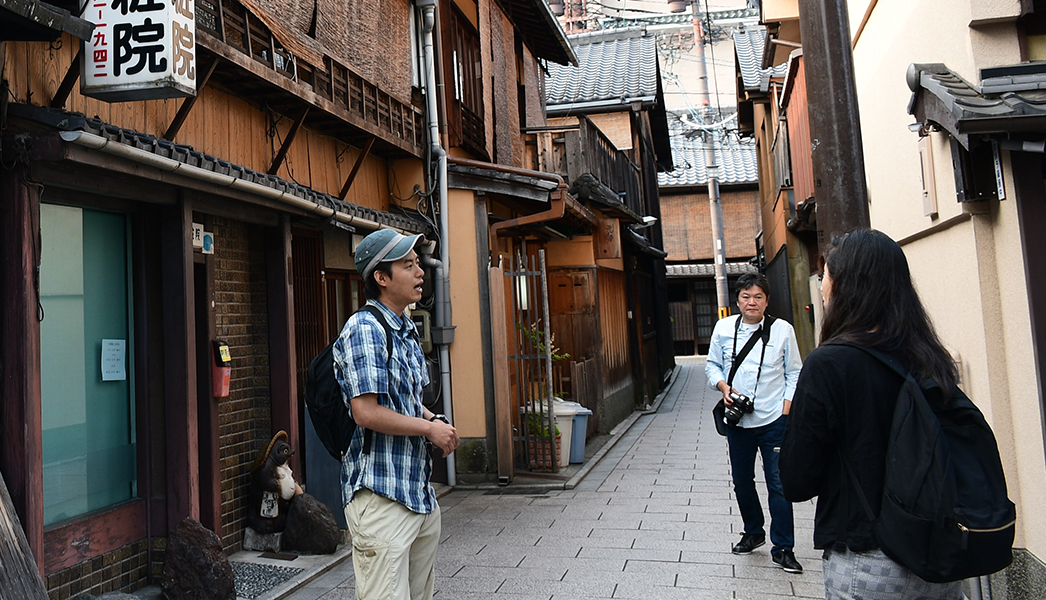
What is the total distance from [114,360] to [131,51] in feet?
7.47

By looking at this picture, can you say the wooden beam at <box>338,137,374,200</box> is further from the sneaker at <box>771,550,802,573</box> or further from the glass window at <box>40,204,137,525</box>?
the sneaker at <box>771,550,802,573</box>

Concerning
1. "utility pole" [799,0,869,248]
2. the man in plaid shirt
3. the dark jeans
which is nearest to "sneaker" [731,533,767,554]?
the dark jeans

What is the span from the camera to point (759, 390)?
Result: 235 inches

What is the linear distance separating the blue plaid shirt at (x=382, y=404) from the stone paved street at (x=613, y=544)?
2.72 metres

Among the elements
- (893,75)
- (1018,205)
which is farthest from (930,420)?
(893,75)

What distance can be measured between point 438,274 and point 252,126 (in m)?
3.42

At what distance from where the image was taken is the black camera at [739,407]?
5898mm

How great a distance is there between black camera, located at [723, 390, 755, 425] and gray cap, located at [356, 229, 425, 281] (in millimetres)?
3430

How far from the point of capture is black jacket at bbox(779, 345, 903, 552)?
249cm

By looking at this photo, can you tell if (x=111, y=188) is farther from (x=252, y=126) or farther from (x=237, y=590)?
(x=237, y=590)

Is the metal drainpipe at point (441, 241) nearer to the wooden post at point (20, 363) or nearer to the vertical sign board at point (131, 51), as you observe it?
the vertical sign board at point (131, 51)

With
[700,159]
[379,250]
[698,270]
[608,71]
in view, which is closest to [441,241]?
[379,250]

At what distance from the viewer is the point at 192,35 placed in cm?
484

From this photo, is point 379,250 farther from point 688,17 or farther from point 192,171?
point 688,17
